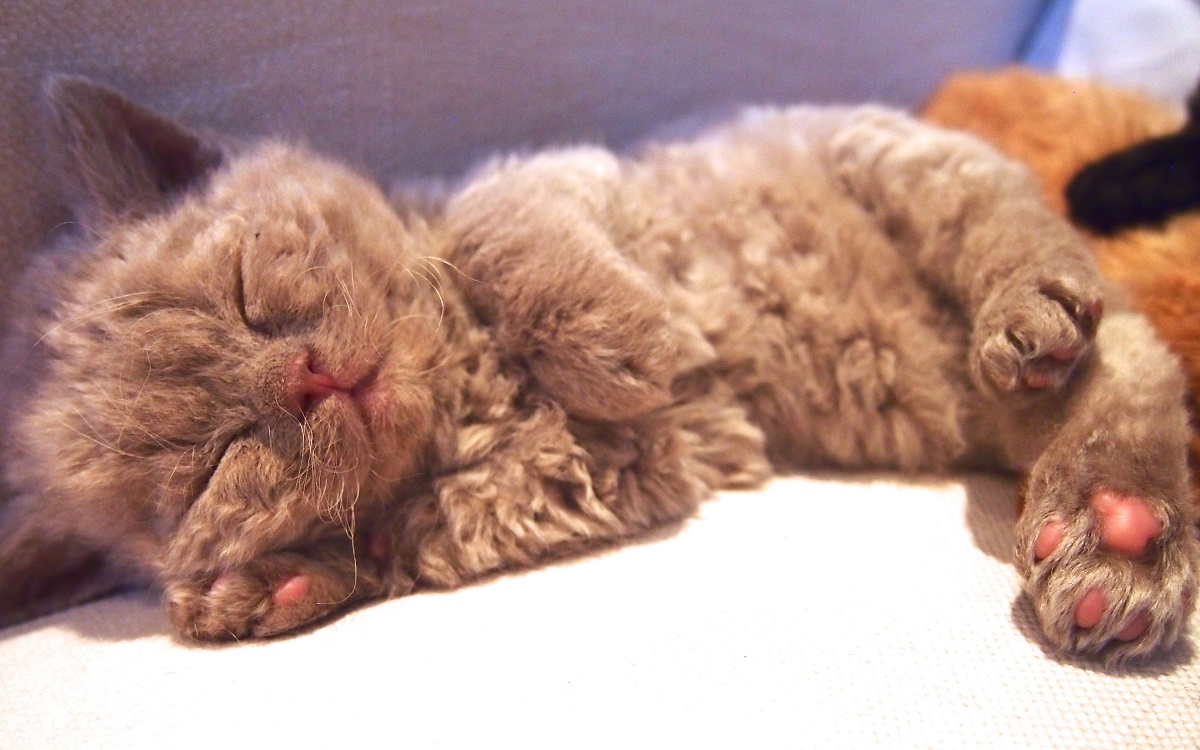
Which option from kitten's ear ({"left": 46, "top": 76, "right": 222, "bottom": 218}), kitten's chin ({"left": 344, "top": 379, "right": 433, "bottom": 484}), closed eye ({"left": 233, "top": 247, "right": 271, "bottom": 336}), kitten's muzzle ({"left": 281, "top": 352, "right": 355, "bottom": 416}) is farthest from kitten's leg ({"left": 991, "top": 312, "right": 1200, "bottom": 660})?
kitten's ear ({"left": 46, "top": 76, "right": 222, "bottom": 218})

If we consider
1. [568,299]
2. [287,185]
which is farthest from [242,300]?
[568,299]

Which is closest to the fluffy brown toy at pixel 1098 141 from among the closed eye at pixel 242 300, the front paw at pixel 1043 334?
the front paw at pixel 1043 334

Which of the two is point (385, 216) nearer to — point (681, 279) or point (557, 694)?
point (681, 279)

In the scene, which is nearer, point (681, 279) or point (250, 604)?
point (250, 604)

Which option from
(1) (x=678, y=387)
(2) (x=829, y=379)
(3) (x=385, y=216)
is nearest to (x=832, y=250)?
(2) (x=829, y=379)

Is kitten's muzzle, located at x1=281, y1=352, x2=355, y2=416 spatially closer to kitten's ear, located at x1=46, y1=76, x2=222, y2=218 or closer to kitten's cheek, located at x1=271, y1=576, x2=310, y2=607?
kitten's cheek, located at x1=271, y1=576, x2=310, y2=607

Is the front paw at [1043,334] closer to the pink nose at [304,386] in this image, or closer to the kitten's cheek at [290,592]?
the pink nose at [304,386]

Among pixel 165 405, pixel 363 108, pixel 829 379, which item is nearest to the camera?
pixel 165 405
